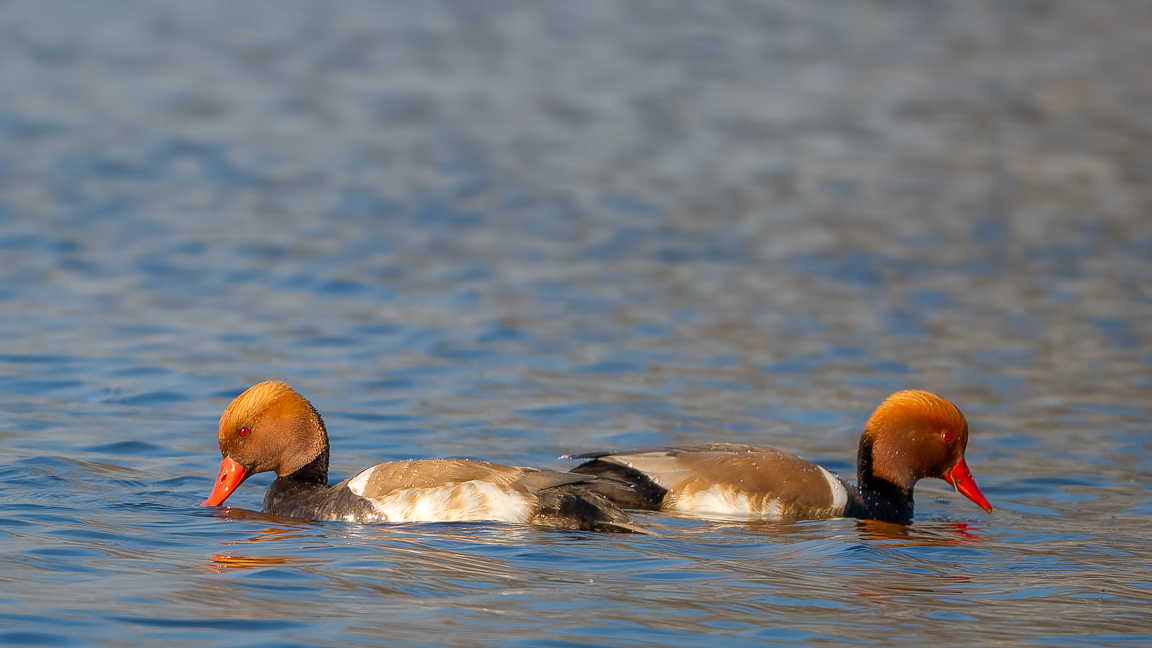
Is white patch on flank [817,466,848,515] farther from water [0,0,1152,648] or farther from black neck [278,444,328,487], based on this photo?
black neck [278,444,328,487]

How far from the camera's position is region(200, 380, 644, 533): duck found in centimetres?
757

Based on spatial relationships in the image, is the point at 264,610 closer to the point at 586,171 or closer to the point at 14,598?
the point at 14,598

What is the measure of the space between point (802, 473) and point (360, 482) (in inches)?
91.9

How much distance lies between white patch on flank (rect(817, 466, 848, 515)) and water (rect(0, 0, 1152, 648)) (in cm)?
33

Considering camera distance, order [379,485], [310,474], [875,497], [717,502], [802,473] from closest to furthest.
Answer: [379,485]
[310,474]
[717,502]
[802,473]
[875,497]

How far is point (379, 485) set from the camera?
25.3 feet

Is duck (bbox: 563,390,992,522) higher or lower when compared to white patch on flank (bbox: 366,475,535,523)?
higher

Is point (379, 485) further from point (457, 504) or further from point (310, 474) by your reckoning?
point (310, 474)

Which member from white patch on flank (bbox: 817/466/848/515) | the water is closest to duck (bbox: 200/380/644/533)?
the water

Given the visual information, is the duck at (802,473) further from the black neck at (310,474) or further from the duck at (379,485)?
the black neck at (310,474)

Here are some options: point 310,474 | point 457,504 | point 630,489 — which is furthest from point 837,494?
point 310,474

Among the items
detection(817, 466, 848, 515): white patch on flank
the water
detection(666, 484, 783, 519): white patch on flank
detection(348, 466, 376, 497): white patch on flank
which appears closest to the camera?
the water

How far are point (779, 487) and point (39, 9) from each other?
21.6 meters

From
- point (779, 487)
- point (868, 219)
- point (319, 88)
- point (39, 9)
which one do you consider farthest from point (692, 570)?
point (39, 9)
